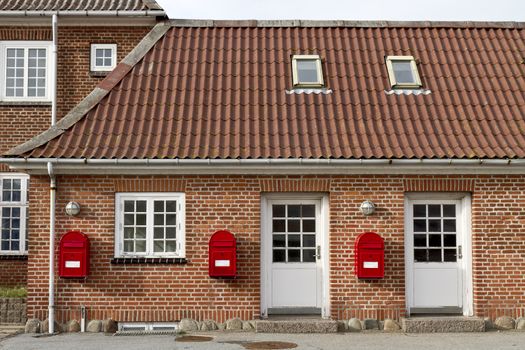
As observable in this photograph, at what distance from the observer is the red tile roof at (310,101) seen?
40.8ft

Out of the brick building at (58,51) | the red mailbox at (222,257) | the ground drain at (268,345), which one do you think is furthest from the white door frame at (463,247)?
the brick building at (58,51)

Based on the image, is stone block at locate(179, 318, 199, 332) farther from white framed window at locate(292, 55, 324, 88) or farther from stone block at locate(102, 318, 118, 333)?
white framed window at locate(292, 55, 324, 88)

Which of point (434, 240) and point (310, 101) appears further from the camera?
point (310, 101)

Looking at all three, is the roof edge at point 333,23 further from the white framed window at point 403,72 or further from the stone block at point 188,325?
the stone block at point 188,325

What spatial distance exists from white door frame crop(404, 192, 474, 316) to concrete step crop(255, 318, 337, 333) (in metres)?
1.61

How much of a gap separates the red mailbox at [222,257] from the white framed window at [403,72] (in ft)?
15.5

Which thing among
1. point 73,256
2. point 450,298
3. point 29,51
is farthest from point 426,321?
point 29,51

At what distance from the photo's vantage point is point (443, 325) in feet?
39.2

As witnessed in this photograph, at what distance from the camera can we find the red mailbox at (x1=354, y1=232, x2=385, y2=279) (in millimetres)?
12078

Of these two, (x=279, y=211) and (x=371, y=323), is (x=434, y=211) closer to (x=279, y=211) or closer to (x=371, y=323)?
(x=371, y=323)

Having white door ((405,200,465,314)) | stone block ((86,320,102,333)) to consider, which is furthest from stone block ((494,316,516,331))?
stone block ((86,320,102,333))

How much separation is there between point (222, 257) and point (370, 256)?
2.44 meters

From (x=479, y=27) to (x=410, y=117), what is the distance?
423cm

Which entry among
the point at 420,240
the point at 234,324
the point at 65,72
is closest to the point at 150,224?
the point at 234,324
